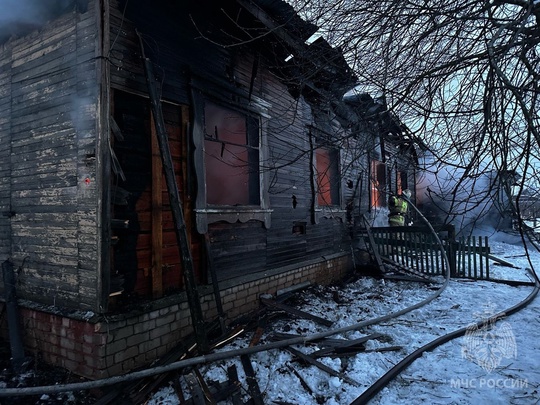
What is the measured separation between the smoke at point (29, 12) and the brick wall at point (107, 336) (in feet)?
12.4

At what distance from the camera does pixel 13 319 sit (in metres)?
4.13

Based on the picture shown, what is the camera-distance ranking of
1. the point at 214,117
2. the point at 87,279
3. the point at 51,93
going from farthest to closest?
the point at 214,117 → the point at 51,93 → the point at 87,279

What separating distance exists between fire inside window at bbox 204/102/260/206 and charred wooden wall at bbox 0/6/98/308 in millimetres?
2214

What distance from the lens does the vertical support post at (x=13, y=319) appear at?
3939 millimetres

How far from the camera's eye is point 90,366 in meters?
3.49

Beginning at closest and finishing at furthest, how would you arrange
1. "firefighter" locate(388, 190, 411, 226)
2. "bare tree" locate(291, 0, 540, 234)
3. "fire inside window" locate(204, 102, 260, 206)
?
"bare tree" locate(291, 0, 540, 234) < "fire inside window" locate(204, 102, 260, 206) < "firefighter" locate(388, 190, 411, 226)

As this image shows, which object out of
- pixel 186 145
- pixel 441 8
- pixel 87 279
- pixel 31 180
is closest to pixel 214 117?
pixel 186 145

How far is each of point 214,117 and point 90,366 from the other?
443 centimetres

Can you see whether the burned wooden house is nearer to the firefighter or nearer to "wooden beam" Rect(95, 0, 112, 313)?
"wooden beam" Rect(95, 0, 112, 313)

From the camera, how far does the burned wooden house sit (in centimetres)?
362

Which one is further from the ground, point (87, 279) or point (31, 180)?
point (31, 180)

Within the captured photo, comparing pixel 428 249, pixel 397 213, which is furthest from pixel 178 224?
pixel 397 213

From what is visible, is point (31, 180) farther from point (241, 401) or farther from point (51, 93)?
point (241, 401)

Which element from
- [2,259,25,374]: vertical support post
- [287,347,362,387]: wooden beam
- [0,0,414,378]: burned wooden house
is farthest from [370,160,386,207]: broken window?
[2,259,25,374]: vertical support post
